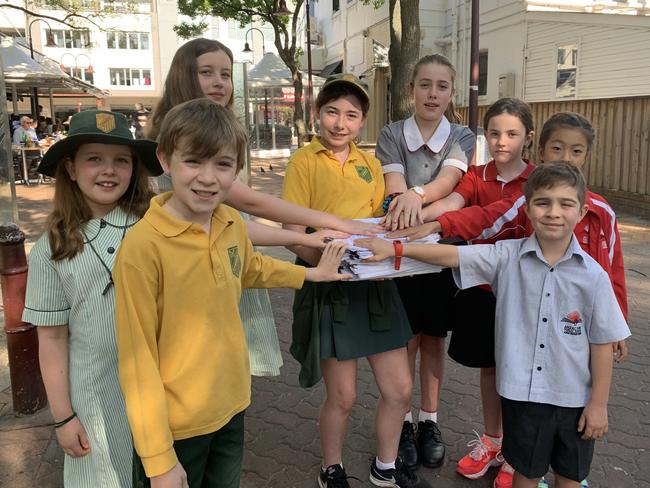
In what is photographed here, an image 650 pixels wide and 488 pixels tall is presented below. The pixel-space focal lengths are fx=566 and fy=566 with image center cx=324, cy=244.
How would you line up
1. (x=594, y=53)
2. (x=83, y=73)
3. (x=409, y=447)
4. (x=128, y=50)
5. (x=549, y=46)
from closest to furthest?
(x=409, y=447), (x=594, y=53), (x=549, y=46), (x=83, y=73), (x=128, y=50)

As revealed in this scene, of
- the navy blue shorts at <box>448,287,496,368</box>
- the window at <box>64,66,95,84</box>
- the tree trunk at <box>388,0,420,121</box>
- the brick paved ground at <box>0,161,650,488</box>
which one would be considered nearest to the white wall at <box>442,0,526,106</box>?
the tree trunk at <box>388,0,420,121</box>

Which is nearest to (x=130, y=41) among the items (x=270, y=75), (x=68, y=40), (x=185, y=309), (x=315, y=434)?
(x=68, y=40)

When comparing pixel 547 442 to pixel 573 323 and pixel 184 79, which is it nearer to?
pixel 573 323

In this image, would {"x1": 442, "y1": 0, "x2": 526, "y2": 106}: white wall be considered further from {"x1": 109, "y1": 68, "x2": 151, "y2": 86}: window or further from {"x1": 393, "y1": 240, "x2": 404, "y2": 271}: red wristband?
{"x1": 109, "y1": 68, "x2": 151, "y2": 86}: window

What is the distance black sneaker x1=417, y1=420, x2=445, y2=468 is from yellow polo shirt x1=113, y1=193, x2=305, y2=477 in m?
1.61

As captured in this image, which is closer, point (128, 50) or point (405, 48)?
point (405, 48)

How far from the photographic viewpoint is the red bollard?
3.71m

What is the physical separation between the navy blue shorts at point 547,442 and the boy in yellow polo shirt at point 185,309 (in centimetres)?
121

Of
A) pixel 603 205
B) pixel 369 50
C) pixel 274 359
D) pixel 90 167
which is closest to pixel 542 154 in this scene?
pixel 603 205

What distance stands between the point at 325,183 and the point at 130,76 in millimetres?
57101

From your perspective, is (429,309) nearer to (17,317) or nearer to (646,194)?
(17,317)

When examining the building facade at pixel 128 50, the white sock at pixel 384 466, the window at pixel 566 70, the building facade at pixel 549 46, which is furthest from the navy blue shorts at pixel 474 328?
the building facade at pixel 128 50

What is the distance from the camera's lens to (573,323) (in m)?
2.30

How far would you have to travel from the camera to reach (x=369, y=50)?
25656 millimetres
